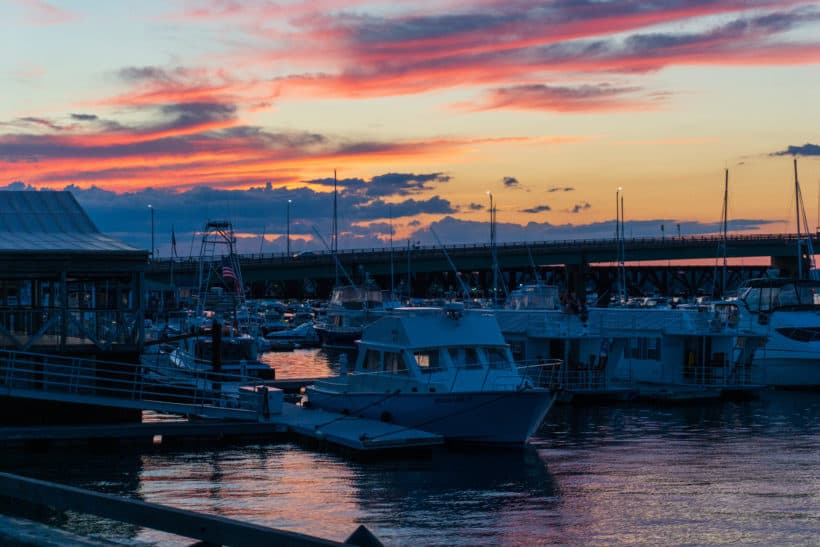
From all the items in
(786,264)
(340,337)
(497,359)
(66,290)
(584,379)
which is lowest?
(340,337)

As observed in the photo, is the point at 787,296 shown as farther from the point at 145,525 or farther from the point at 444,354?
the point at 145,525

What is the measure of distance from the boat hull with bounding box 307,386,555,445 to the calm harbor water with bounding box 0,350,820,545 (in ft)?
2.07

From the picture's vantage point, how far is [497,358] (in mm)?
34125

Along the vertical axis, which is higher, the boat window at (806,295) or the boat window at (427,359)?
the boat window at (806,295)

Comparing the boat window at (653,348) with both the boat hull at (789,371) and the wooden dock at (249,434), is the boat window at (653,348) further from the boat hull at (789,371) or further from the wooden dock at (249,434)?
the wooden dock at (249,434)

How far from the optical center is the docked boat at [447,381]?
1270 inches

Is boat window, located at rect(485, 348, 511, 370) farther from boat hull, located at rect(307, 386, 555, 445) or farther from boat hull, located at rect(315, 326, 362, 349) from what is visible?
boat hull, located at rect(315, 326, 362, 349)

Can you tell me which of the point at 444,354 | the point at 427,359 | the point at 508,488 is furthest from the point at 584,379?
the point at 508,488

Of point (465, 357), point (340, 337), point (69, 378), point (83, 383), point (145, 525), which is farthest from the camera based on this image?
point (340, 337)

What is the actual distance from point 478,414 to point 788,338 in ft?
101

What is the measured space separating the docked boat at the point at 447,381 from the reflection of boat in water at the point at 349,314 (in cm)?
5333

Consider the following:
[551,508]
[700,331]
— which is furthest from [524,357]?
[551,508]

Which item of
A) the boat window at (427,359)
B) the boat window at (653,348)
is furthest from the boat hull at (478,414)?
the boat window at (653,348)

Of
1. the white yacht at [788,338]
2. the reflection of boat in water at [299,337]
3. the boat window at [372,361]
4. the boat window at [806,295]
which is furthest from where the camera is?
the reflection of boat in water at [299,337]
